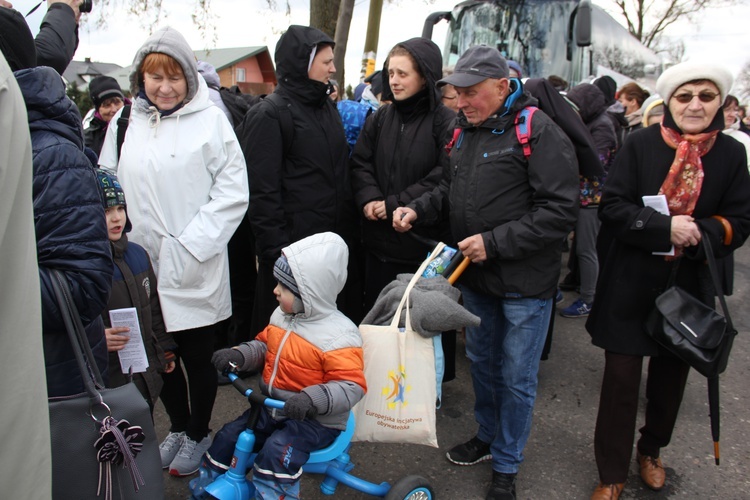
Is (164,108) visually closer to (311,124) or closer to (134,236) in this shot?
(134,236)

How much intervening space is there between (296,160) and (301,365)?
4.91ft

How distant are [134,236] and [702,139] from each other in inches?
108

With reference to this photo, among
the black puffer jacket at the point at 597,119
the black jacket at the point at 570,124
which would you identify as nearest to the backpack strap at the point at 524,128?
the black jacket at the point at 570,124

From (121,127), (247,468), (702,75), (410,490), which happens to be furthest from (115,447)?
(702,75)

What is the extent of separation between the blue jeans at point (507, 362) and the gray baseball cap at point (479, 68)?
1.06m

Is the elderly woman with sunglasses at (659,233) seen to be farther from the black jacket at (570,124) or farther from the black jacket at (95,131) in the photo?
the black jacket at (95,131)

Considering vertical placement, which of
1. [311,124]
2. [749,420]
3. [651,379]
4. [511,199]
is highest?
[311,124]

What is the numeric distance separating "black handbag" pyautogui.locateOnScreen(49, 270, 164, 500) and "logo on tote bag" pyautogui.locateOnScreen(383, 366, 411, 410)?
1070mm

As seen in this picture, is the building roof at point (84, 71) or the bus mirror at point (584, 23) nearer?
the bus mirror at point (584, 23)

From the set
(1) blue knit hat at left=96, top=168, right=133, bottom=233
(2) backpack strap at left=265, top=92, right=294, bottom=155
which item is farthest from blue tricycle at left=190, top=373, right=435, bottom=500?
(2) backpack strap at left=265, top=92, right=294, bottom=155

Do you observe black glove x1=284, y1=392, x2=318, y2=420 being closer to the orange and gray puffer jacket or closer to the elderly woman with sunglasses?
the orange and gray puffer jacket

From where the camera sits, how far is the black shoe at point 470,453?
319 cm

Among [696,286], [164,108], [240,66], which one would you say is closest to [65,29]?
[164,108]

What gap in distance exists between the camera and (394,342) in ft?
8.03
